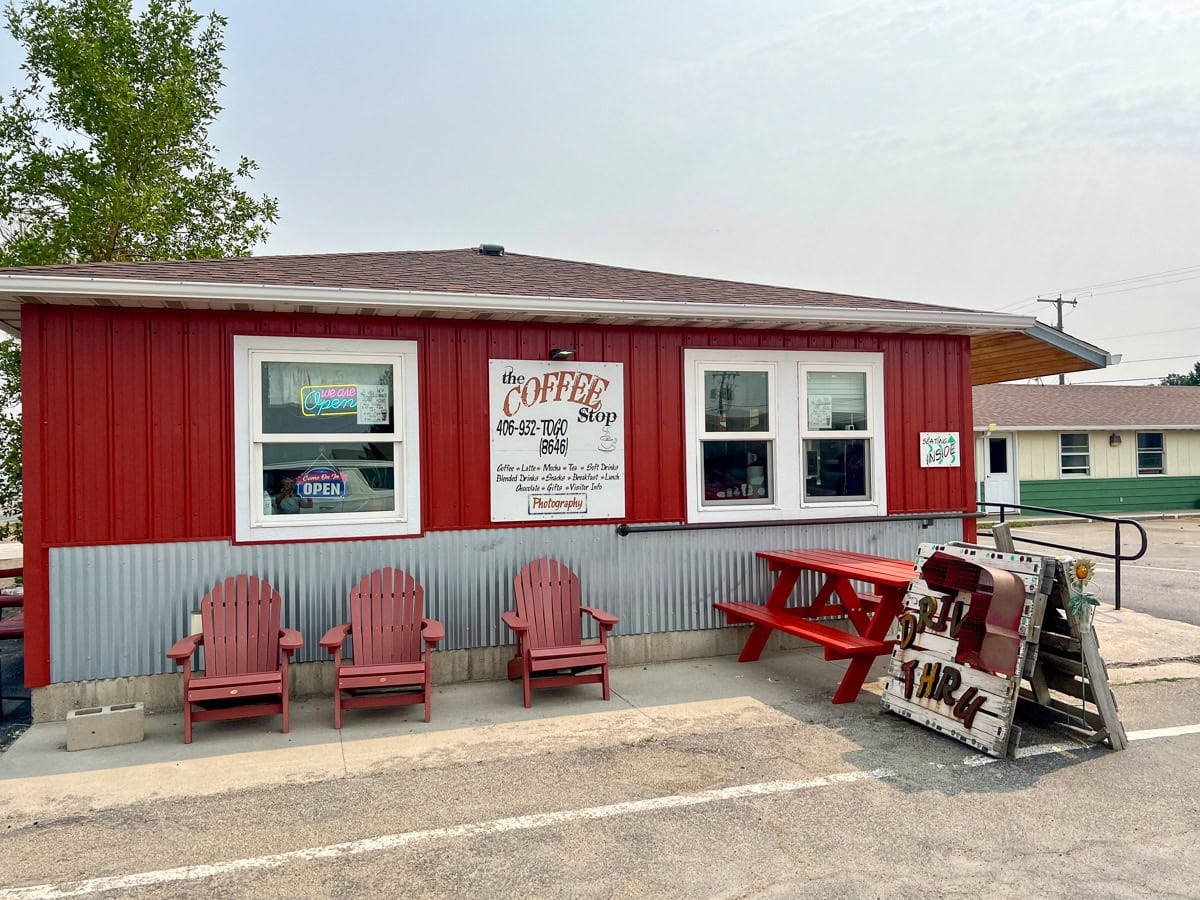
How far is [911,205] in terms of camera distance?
1156 cm

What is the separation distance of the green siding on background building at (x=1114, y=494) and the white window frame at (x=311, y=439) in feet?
60.6

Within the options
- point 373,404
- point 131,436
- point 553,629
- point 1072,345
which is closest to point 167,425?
point 131,436

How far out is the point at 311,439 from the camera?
5672mm

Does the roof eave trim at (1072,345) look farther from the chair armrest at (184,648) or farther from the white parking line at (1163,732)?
the chair armrest at (184,648)

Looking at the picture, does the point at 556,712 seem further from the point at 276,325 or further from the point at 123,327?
the point at 123,327

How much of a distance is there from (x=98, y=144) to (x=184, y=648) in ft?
Answer: 31.9

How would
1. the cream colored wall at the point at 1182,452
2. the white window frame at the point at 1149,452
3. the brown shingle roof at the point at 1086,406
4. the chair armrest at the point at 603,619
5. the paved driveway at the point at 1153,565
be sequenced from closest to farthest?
the chair armrest at the point at 603,619 → the paved driveway at the point at 1153,565 → the brown shingle roof at the point at 1086,406 → the white window frame at the point at 1149,452 → the cream colored wall at the point at 1182,452

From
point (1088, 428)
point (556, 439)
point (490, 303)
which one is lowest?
point (556, 439)

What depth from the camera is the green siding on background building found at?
20312mm

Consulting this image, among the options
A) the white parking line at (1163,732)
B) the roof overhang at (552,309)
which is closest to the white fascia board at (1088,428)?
the roof overhang at (552,309)

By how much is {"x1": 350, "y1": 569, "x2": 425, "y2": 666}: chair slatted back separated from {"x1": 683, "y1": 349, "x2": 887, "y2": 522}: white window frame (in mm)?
2297

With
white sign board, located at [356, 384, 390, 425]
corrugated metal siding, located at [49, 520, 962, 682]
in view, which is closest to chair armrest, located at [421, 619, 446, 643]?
corrugated metal siding, located at [49, 520, 962, 682]

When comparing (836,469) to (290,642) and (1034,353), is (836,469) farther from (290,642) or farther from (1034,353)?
(290,642)

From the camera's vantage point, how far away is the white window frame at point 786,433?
258 inches
